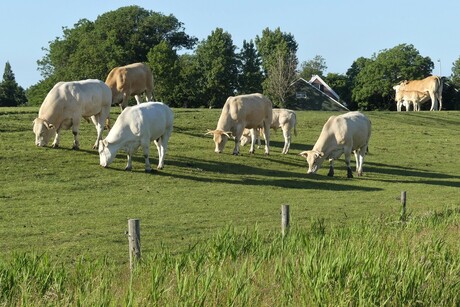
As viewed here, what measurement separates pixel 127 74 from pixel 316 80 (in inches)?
2911

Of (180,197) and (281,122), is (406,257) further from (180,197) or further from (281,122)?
(281,122)

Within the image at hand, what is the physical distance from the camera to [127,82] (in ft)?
110

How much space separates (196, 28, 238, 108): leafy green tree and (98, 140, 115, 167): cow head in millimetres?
62305

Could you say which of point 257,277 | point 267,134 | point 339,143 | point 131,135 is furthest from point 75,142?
point 257,277

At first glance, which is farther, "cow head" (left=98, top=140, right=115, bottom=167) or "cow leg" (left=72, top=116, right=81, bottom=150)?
"cow leg" (left=72, top=116, right=81, bottom=150)

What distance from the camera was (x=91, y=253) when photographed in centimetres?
1441

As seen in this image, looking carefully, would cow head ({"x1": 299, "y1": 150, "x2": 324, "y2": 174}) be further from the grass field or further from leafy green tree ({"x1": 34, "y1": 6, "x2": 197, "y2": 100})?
leafy green tree ({"x1": 34, "y1": 6, "x2": 197, "y2": 100})

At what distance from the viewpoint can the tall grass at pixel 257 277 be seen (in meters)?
9.55

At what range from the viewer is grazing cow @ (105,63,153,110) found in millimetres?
33250

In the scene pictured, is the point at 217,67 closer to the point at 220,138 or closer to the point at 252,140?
the point at 252,140

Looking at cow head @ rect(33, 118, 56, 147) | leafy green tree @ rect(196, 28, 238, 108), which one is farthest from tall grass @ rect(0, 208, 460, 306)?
leafy green tree @ rect(196, 28, 238, 108)

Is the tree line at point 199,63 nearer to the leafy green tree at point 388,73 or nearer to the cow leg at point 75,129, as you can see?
the leafy green tree at point 388,73

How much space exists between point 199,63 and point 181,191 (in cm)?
6958

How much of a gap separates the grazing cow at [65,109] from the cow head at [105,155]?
9.64 ft
